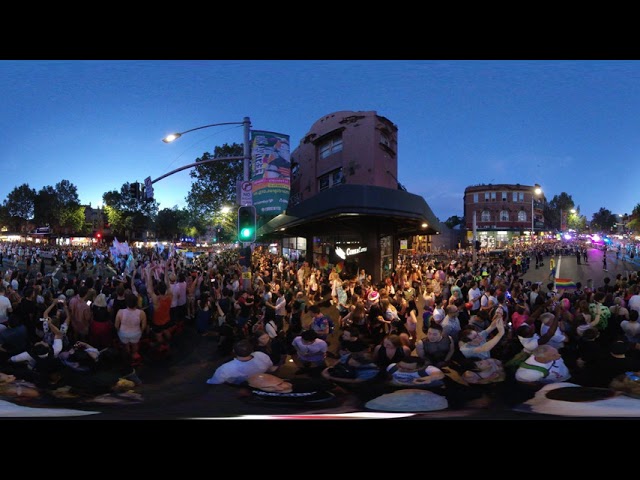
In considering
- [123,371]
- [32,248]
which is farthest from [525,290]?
[32,248]

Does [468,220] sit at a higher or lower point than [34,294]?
higher

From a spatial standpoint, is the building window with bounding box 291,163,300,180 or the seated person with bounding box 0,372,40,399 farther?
the building window with bounding box 291,163,300,180

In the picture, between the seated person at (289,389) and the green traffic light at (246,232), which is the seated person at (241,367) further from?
the green traffic light at (246,232)

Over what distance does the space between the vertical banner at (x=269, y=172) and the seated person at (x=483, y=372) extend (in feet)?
22.7

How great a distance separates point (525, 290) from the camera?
32.3 ft

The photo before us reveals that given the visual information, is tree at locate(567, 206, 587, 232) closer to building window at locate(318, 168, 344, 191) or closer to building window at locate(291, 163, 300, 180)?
building window at locate(318, 168, 344, 191)

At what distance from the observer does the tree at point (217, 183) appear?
29531 millimetres

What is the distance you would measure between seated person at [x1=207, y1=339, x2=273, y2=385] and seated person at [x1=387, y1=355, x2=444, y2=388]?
7.13 feet

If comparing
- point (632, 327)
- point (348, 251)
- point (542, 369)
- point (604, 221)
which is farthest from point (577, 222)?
point (542, 369)

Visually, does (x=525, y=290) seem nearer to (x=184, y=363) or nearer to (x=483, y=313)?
(x=483, y=313)

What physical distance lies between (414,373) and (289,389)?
210cm

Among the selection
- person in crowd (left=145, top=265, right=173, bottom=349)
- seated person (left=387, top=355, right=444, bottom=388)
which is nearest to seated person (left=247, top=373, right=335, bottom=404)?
seated person (left=387, top=355, right=444, bottom=388)

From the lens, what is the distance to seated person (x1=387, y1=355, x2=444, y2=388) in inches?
219
